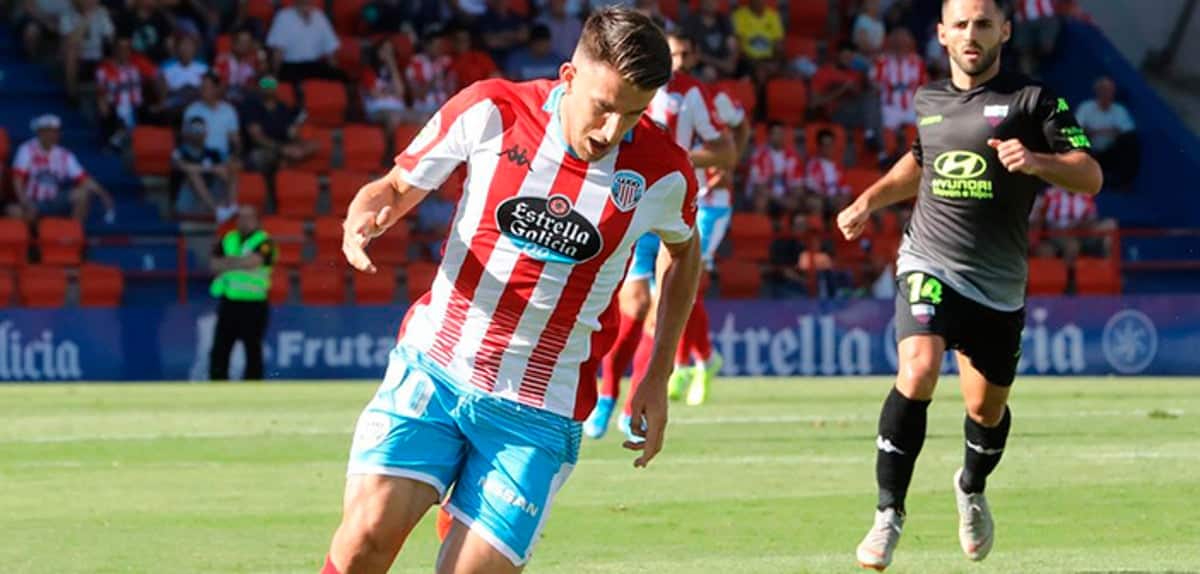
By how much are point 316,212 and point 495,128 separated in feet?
66.4

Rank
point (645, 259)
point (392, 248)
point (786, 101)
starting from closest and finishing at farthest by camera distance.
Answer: point (645, 259) < point (392, 248) < point (786, 101)

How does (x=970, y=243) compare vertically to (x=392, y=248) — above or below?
above

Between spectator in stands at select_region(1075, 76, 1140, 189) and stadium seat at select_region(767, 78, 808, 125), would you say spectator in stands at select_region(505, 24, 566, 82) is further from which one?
spectator in stands at select_region(1075, 76, 1140, 189)

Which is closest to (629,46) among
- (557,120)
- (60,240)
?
(557,120)

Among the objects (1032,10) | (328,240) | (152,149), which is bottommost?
(328,240)

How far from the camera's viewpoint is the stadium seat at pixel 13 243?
2378 cm

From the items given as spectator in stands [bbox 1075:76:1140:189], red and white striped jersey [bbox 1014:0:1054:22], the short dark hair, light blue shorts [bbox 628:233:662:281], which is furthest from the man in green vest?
the short dark hair

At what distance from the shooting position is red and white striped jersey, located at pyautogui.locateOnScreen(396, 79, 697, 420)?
236 inches

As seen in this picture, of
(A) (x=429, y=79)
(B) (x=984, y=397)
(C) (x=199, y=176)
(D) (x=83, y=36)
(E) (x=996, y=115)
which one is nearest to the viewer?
(E) (x=996, y=115)

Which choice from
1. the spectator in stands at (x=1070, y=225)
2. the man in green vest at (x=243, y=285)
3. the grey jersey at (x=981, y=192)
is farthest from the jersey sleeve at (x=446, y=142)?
the spectator in stands at (x=1070, y=225)

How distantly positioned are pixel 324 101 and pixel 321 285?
2.93 metres

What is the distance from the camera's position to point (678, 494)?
1072cm

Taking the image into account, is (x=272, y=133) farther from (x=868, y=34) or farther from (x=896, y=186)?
(x=896, y=186)

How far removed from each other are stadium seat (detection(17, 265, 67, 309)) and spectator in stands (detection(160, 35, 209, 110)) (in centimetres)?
281
